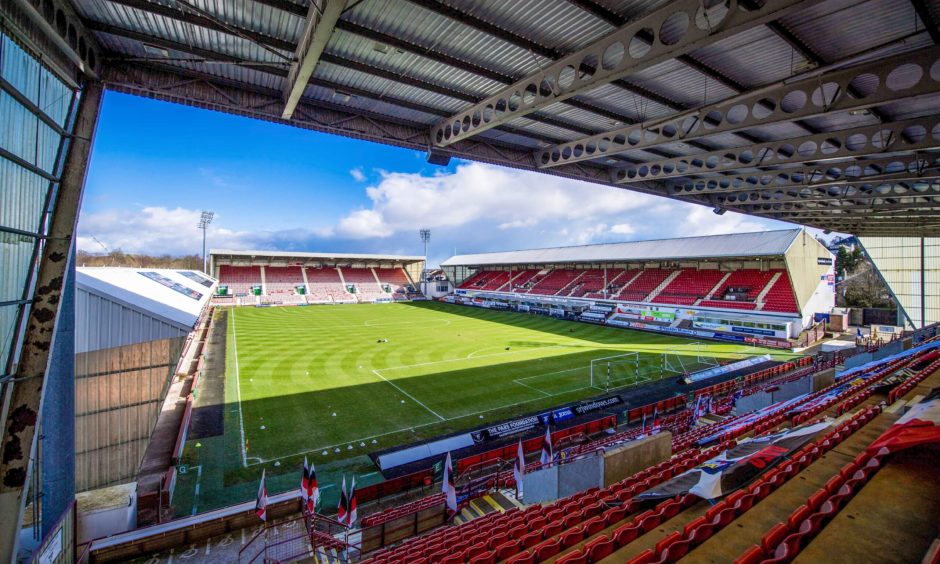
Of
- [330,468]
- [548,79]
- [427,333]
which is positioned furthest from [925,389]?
[427,333]

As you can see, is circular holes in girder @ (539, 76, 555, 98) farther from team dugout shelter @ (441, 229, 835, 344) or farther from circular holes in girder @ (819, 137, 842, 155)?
team dugout shelter @ (441, 229, 835, 344)

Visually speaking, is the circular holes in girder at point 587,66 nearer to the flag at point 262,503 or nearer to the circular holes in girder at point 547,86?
the circular holes in girder at point 547,86

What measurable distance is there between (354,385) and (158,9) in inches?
622

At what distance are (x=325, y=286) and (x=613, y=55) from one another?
58973mm

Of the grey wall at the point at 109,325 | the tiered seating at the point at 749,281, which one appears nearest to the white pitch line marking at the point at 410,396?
the grey wall at the point at 109,325

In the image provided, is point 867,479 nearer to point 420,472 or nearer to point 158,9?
point 420,472

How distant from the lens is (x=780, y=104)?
8.09 m

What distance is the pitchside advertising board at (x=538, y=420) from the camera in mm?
12602

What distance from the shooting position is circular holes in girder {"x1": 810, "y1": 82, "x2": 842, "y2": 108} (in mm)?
7738

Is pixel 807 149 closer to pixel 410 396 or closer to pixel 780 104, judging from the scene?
pixel 780 104

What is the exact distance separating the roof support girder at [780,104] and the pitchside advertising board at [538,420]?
856 centimetres

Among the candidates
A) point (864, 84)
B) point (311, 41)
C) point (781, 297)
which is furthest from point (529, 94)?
point (781, 297)

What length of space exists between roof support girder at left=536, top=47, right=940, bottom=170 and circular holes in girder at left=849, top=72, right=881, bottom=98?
6 cm

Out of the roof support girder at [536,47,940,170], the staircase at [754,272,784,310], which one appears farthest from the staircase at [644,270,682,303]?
the roof support girder at [536,47,940,170]
